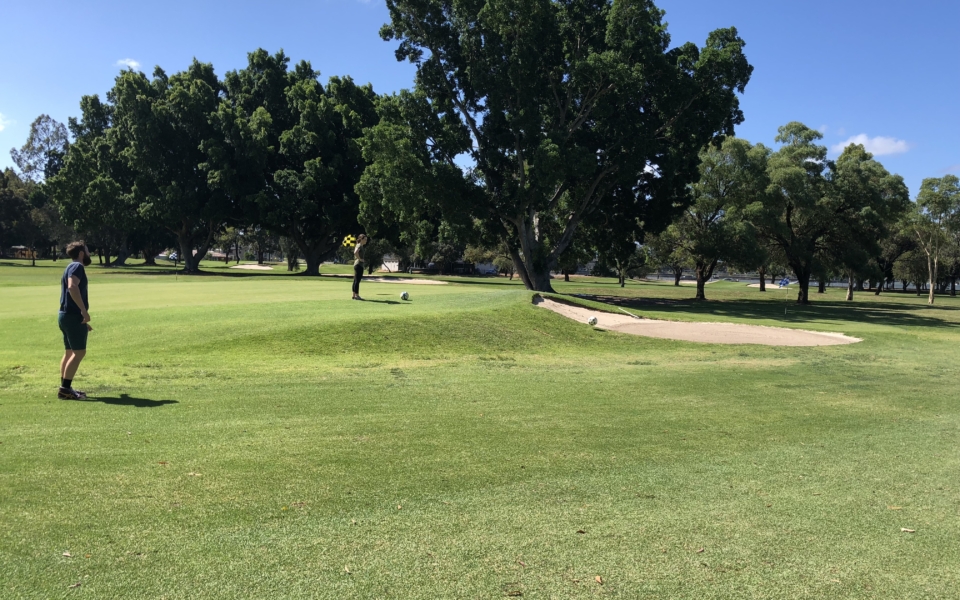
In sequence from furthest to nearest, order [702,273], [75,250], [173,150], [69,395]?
[173,150]
[702,273]
[75,250]
[69,395]

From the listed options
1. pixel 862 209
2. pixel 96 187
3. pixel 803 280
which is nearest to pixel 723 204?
pixel 862 209

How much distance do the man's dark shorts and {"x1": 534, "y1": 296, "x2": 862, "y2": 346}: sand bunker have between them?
14736mm

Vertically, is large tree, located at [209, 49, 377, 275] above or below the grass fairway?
above

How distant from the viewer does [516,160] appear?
40219 mm

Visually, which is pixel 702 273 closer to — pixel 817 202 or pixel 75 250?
pixel 817 202

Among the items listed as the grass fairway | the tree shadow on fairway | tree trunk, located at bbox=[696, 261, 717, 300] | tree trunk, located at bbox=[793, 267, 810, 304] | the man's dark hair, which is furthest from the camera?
tree trunk, located at bbox=[696, 261, 717, 300]

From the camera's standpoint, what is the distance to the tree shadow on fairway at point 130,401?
26.4 ft

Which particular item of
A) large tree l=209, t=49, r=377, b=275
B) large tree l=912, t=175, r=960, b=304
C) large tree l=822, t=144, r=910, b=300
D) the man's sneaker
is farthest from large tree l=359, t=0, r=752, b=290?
large tree l=912, t=175, r=960, b=304

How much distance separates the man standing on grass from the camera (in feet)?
27.1

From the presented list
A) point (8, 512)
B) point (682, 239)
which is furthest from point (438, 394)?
point (682, 239)

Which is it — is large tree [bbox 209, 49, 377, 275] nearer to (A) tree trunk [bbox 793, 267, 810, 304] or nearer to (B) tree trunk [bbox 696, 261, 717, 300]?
(B) tree trunk [bbox 696, 261, 717, 300]

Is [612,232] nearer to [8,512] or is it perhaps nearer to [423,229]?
[423,229]

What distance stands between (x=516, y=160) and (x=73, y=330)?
3423 centimetres

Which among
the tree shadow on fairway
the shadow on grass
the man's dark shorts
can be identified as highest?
the man's dark shorts
